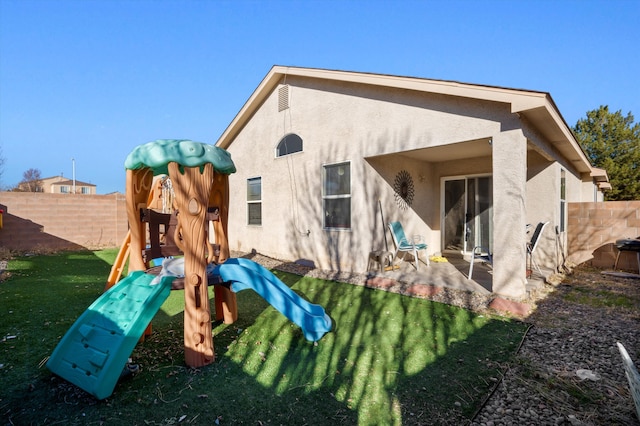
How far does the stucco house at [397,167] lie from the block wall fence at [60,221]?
6195 mm

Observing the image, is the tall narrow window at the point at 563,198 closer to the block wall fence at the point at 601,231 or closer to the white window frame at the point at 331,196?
the block wall fence at the point at 601,231

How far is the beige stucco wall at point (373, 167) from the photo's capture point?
554cm

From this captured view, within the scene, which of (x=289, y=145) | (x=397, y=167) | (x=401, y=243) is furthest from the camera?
(x=289, y=145)

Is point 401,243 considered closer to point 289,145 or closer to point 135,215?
point 289,145

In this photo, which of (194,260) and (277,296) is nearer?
(194,260)

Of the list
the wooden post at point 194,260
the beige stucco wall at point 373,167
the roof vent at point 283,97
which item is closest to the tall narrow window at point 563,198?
the beige stucco wall at point 373,167

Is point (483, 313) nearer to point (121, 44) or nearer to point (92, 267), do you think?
point (92, 267)

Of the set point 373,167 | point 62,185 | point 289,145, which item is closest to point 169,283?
point 373,167

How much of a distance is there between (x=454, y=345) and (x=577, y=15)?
1102cm

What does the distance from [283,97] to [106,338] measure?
8.12 metres

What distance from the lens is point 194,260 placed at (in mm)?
3428

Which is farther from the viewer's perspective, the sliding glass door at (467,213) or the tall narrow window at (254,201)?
the tall narrow window at (254,201)

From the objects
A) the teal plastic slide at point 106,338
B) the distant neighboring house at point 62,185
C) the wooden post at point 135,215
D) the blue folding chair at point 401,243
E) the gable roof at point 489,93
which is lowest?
the teal plastic slide at point 106,338

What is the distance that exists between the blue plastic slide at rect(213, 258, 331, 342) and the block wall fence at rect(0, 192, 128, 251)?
12.1m
